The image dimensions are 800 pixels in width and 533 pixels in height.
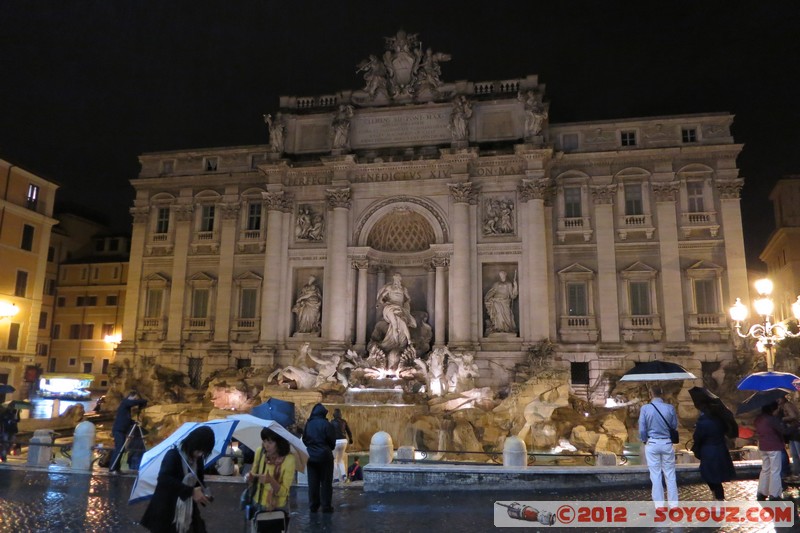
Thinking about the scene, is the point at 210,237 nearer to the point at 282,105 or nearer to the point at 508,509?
the point at 282,105

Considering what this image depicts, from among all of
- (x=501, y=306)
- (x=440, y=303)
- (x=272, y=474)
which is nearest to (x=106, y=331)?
(x=440, y=303)

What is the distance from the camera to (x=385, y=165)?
30297 millimetres

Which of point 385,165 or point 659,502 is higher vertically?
point 385,165

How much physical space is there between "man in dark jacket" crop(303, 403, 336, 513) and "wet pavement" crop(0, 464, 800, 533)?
27 centimetres

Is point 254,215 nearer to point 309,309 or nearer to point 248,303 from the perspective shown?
point 248,303

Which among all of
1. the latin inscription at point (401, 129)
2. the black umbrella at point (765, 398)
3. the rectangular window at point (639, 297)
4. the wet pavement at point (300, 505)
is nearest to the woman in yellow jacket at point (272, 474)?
the wet pavement at point (300, 505)

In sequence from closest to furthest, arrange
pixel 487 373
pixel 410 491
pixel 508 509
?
pixel 508 509
pixel 410 491
pixel 487 373

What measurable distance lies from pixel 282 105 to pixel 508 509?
91.9 ft

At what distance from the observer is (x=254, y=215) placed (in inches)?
1339

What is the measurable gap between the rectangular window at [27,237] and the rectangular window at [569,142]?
32.4m

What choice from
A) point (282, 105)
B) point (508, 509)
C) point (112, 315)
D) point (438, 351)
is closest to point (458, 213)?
point (438, 351)

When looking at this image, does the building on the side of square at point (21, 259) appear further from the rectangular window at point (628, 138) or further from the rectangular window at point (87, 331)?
the rectangular window at point (628, 138)

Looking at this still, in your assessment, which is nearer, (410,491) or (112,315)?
(410,491)

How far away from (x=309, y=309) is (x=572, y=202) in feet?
48.1
